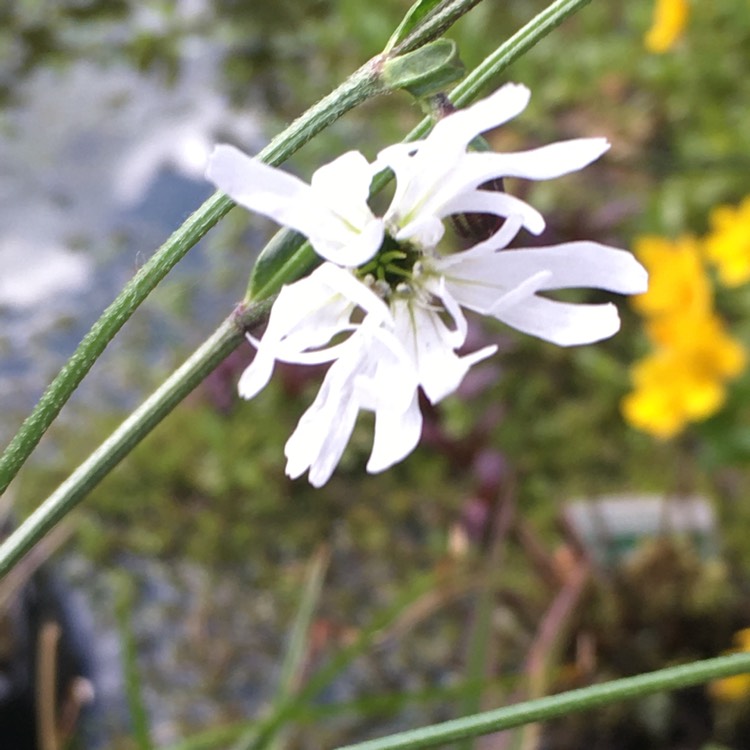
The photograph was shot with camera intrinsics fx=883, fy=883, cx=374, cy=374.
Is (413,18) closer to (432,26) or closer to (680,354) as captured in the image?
(432,26)

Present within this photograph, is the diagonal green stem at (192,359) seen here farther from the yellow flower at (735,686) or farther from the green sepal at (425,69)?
the yellow flower at (735,686)

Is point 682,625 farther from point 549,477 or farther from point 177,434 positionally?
point 177,434

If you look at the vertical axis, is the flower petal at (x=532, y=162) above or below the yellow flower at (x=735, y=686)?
above

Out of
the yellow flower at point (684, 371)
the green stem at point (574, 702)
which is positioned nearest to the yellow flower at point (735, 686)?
the yellow flower at point (684, 371)

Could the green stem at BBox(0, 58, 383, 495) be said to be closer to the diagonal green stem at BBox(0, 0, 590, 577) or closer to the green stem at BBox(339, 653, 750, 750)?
the diagonal green stem at BBox(0, 0, 590, 577)

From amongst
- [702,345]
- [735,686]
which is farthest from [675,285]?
[735,686]

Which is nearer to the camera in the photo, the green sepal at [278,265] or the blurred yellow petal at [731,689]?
the green sepal at [278,265]

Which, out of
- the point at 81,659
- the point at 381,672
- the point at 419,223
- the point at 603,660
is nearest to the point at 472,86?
the point at 419,223
